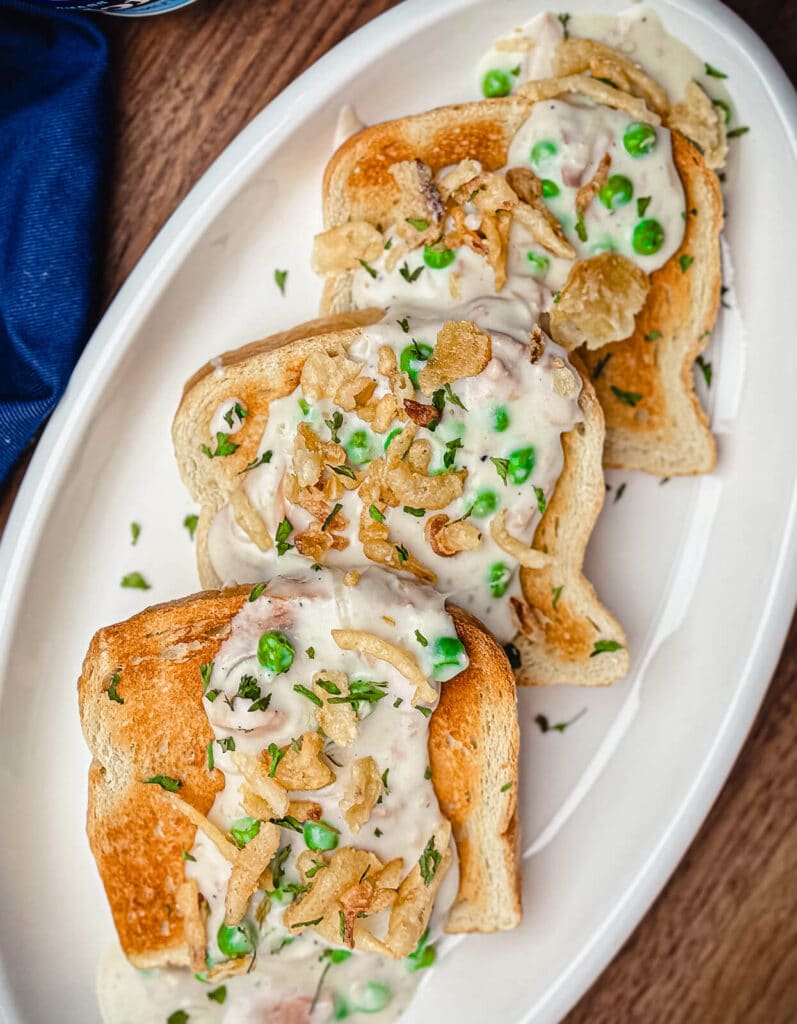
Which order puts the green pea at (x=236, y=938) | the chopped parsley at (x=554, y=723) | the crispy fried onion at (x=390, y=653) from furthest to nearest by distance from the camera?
the chopped parsley at (x=554, y=723)
the green pea at (x=236, y=938)
the crispy fried onion at (x=390, y=653)

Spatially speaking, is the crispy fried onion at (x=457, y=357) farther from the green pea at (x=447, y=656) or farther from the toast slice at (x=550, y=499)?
the green pea at (x=447, y=656)

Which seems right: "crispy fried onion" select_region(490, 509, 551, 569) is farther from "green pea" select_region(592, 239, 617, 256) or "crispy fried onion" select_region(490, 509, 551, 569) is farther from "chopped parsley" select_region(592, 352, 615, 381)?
"green pea" select_region(592, 239, 617, 256)

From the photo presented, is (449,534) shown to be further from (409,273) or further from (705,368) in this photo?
(705,368)

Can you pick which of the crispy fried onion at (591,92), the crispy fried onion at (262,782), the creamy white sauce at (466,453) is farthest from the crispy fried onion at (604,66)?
the crispy fried onion at (262,782)

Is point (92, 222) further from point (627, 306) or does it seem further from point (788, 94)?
point (788, 94)

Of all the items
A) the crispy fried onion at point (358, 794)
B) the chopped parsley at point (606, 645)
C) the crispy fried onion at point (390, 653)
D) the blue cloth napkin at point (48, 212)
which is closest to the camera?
the crispy fried onion at point (390, 653)

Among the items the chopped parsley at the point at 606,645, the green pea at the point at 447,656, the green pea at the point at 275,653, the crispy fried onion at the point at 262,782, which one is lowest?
the chopped parsley at the point at 606,645
